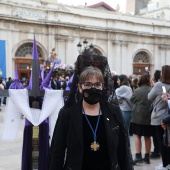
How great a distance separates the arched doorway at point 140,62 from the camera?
31.2 meters

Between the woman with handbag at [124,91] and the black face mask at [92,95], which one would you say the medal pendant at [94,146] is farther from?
the woman with handbag at [124,91]

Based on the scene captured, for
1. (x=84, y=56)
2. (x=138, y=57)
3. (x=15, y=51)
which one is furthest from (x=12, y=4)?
(x=84, y=56)

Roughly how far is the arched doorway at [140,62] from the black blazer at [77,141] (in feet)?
93.5

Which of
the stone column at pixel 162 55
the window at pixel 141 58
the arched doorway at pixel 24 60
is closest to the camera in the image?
the arched doorway at pixel 24 60

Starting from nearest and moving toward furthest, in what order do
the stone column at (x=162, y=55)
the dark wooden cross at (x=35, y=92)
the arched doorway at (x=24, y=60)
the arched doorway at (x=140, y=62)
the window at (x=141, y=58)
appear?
the dark wooden cross at (x=35, y=92) < the arched doorway at (x=24, y=60) < the arched doorway at (x=140, y=62) < the window at (x=141, y=58) < the stone column at (x=162, y=55)

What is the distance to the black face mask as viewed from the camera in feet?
8.76

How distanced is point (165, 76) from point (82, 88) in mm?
3301

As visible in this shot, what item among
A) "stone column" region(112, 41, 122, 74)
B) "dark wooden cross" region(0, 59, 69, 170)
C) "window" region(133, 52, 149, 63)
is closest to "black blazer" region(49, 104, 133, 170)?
"dark wooden cross" region(0, 59, 69, 170)

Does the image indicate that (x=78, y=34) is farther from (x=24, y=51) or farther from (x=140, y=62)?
(x=140, y=62)

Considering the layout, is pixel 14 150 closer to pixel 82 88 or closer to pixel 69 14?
pixel 82 88

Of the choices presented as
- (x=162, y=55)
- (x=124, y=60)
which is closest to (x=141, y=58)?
(x=162, y=55)

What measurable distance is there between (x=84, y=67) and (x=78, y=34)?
24719mm

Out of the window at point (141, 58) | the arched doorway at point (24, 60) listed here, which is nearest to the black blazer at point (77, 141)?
the arched doorway at point (24, 60)

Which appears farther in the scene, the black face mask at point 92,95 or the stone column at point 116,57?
the stone column at point 116,57
